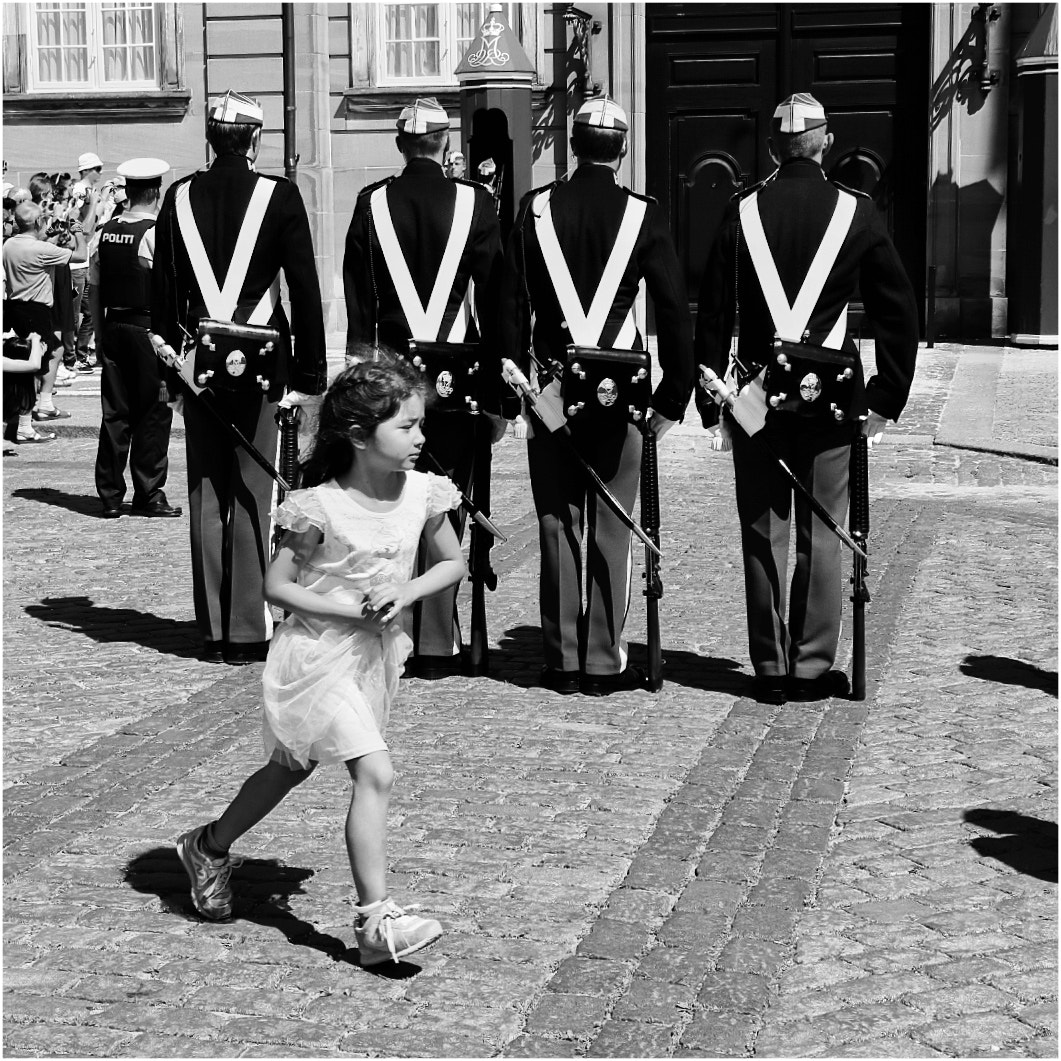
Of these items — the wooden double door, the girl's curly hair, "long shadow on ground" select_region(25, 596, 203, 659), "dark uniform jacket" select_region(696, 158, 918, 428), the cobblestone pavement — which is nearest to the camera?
the cobblestone pavement

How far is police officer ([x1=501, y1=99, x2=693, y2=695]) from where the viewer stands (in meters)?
6.83

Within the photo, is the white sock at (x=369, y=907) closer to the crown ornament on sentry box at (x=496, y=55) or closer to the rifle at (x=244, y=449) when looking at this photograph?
the rifle at (x=244, y=449)

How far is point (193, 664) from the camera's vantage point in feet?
24.9

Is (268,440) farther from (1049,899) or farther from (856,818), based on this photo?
(1049,899)

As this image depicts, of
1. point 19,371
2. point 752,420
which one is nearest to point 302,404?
point 752,420

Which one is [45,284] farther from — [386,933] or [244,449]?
[386,933]

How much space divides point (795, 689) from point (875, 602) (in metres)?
1.66

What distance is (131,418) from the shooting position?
11.4m

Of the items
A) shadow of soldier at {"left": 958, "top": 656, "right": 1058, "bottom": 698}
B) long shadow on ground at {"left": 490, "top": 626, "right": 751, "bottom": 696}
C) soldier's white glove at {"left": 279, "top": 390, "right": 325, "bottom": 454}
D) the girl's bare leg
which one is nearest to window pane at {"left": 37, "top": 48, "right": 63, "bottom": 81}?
soldier's white glove at {"left": 279, "top": 390, "right": 325, "bottom": 454}

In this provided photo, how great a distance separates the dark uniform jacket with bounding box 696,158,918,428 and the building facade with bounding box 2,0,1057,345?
13.2 metres

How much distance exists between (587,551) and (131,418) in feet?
16.3

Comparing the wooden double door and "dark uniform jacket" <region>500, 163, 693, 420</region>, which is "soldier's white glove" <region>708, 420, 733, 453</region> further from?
the wooden double door

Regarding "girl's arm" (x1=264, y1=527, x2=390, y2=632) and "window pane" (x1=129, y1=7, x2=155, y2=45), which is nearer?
"girl's arm" (x1=264, y1=527, x2=390, y2=632)

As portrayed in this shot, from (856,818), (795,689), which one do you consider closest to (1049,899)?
(856,818)
